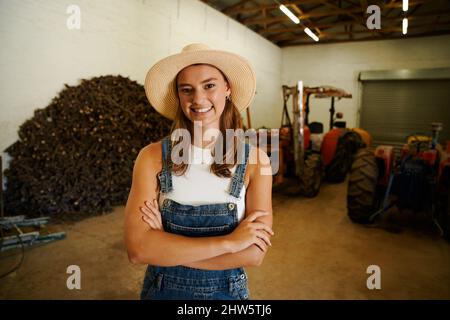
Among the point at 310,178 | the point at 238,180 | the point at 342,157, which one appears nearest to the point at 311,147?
the point at 342,157

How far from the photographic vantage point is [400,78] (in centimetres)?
951

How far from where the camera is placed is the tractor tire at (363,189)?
367 centimetres

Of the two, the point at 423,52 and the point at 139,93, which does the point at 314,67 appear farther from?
the point at 139,93

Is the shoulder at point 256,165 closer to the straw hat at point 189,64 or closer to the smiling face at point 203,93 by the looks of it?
the smiling face at point 203,93

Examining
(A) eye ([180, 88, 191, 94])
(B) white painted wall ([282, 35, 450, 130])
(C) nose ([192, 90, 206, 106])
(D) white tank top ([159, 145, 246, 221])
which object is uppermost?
(B) white painted wall ([282, 35, 450, 130])

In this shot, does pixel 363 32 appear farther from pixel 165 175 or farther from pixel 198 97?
pixel 165 175

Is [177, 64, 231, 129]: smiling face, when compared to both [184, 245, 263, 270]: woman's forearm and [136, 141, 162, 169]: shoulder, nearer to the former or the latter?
[136, 141, 162, 169]: shoulder

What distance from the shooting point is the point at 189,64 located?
1.18 metres

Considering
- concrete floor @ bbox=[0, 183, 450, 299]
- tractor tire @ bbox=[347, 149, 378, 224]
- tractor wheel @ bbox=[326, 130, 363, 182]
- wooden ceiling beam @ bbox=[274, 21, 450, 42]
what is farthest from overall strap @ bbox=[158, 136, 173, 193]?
wooden ceiling beam @ bbox=[274, 21, 450, 42]

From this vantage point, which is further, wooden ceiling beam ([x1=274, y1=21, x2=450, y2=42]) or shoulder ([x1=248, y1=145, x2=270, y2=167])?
wooden ceiling beam ([x1=274, y1=21, x2=450, y2=42])

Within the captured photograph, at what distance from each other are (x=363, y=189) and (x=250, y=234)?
3.07 metres

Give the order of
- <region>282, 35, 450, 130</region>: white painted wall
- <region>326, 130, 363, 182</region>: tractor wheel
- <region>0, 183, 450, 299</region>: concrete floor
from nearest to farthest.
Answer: <region>0, 183, 450, 299</region>: concrete floor
<region>326, 130, 363, 182</region>: tractor wheel
<region>282, 35, 450, 130</region>: white painted wall

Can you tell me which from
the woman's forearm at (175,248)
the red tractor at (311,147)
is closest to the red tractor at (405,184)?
the red tractor at (311,147)

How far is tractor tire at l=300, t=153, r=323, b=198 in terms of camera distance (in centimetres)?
507
